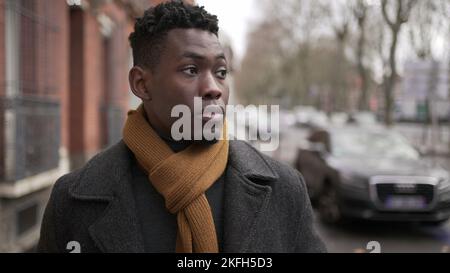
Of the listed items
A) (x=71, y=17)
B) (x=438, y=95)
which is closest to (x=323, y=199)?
(x=71, y=17)

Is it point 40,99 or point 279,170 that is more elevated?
point 40,99

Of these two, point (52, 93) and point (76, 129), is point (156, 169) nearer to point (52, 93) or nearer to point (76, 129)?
point (52, 93)

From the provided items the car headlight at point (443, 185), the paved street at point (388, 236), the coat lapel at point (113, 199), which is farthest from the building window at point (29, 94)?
the car headlight at point (443, 185)

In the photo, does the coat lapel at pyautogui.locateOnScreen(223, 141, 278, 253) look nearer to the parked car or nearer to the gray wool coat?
the gray wool coat

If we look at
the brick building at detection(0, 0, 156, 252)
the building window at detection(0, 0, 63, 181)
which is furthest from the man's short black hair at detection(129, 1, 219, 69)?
the building window at detection(0, 0, 63, 181)

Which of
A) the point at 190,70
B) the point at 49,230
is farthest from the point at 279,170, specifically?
the point at 49,230

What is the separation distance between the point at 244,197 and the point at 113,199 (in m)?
0.43

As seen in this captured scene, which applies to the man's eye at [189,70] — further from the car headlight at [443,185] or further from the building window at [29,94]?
the car headlight at [443,185]

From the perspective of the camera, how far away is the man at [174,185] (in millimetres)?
1479

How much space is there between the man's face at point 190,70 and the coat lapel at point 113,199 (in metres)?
0.27

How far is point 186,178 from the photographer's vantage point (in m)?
1.48

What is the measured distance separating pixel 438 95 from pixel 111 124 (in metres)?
11.8

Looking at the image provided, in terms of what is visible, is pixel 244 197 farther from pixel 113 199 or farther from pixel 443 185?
pixel 443 185

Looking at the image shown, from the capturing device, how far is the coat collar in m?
1.51
